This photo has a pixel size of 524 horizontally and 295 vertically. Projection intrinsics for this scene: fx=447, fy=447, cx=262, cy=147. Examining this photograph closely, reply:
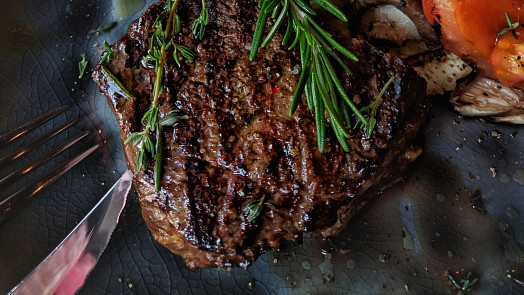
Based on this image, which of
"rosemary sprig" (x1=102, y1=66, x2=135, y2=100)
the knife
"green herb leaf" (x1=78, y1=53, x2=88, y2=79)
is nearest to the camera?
"rosemary sprig" (x1=102, y1=66, x2=135, y2=100)

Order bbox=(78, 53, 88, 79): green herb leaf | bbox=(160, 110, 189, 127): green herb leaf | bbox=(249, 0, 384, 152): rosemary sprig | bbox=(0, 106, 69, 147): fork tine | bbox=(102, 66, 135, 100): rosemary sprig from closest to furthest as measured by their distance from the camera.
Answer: bbox=(249, 0, 384, 152): rosemary sprig → bbox=(160, 110, 189, 127): green herb leaf → bbox=(102, 66, 135, 100): rosemary sprig → bbox=(0, 106, 69, 147): fork tine → bbox=(78, 53, 88, 79): green herb leaf

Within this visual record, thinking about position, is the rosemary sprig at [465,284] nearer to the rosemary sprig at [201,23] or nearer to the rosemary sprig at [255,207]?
the rosemary sprig at [255,207]

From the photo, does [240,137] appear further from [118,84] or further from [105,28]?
[105,28]

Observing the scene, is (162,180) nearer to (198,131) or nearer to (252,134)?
(198,131)

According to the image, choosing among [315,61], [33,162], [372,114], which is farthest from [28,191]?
[372,114]

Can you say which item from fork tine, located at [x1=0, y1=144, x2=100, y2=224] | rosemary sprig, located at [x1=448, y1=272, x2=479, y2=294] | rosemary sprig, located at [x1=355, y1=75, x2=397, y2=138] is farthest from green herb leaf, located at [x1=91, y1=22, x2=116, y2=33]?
rosemary sprig, located at [x1=448, y1=272, x2=479, y2=294]

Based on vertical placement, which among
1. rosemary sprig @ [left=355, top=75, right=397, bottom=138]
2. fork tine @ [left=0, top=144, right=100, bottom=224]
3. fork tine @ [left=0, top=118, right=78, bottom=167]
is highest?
fork tine @ [left=0, top=118, right=78, bottom=167]

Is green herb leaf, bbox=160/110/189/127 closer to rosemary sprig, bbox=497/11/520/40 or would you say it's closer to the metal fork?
the metal fork
